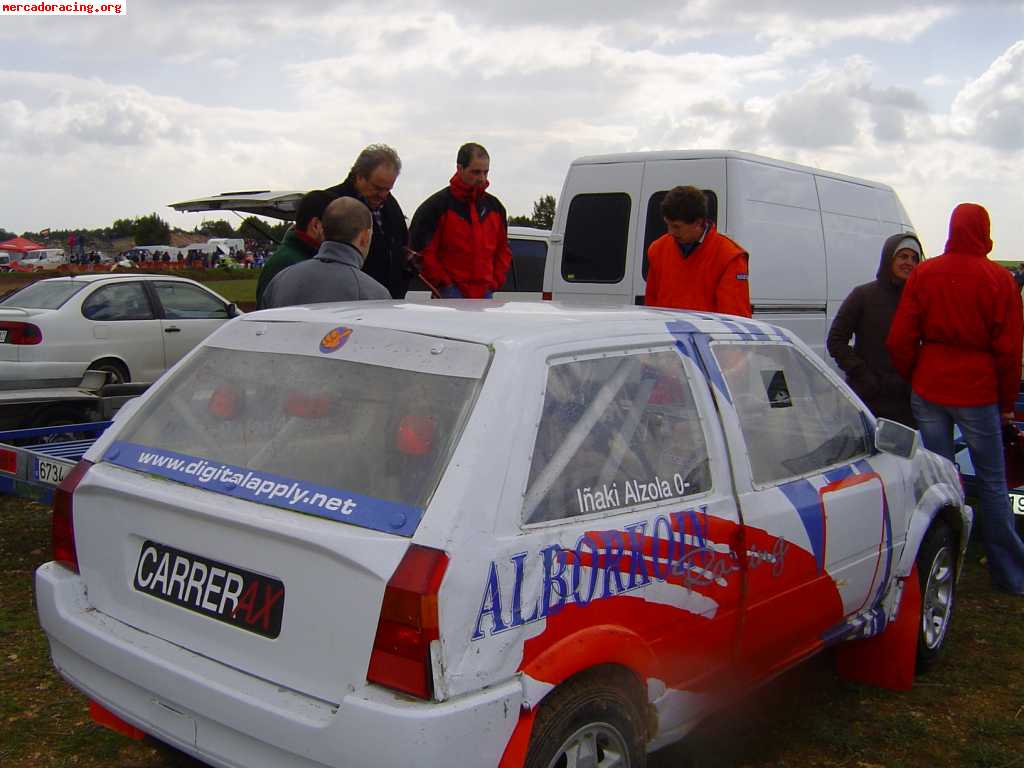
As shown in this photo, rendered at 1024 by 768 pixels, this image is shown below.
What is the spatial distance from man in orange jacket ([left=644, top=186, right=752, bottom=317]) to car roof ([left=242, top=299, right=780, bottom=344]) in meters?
1.99

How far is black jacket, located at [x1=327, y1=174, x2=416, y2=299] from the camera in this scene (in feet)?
20.0

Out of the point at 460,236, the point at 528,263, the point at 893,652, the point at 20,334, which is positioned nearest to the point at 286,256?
the point at 460,236

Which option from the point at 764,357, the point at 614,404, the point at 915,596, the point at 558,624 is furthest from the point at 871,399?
the point at 558,624

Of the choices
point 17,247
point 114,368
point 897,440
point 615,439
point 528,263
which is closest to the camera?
point 615,439

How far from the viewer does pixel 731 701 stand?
323 centimetres

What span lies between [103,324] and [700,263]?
7019 millimetres

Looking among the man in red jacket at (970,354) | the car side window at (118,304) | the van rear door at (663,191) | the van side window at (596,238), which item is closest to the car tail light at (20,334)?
the car side window at (118,304)

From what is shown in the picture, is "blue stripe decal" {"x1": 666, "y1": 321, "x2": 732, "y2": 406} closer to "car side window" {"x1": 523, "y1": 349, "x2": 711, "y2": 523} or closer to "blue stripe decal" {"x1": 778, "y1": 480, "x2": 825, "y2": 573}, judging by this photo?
"car side window" {"x1": 523, "y1": 349, "x2": 711, "y2": 523}

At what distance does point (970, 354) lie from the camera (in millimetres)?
5270

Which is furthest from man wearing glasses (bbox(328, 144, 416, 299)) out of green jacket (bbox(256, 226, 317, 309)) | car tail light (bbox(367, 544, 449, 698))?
car tail light (bbox(367, 544, 449, 698))

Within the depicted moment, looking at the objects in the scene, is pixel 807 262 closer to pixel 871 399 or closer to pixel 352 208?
pixel 871 399

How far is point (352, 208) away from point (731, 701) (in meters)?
2.64

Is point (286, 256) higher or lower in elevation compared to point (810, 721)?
higher

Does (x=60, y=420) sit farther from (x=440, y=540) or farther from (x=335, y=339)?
(x=440, y=540)
